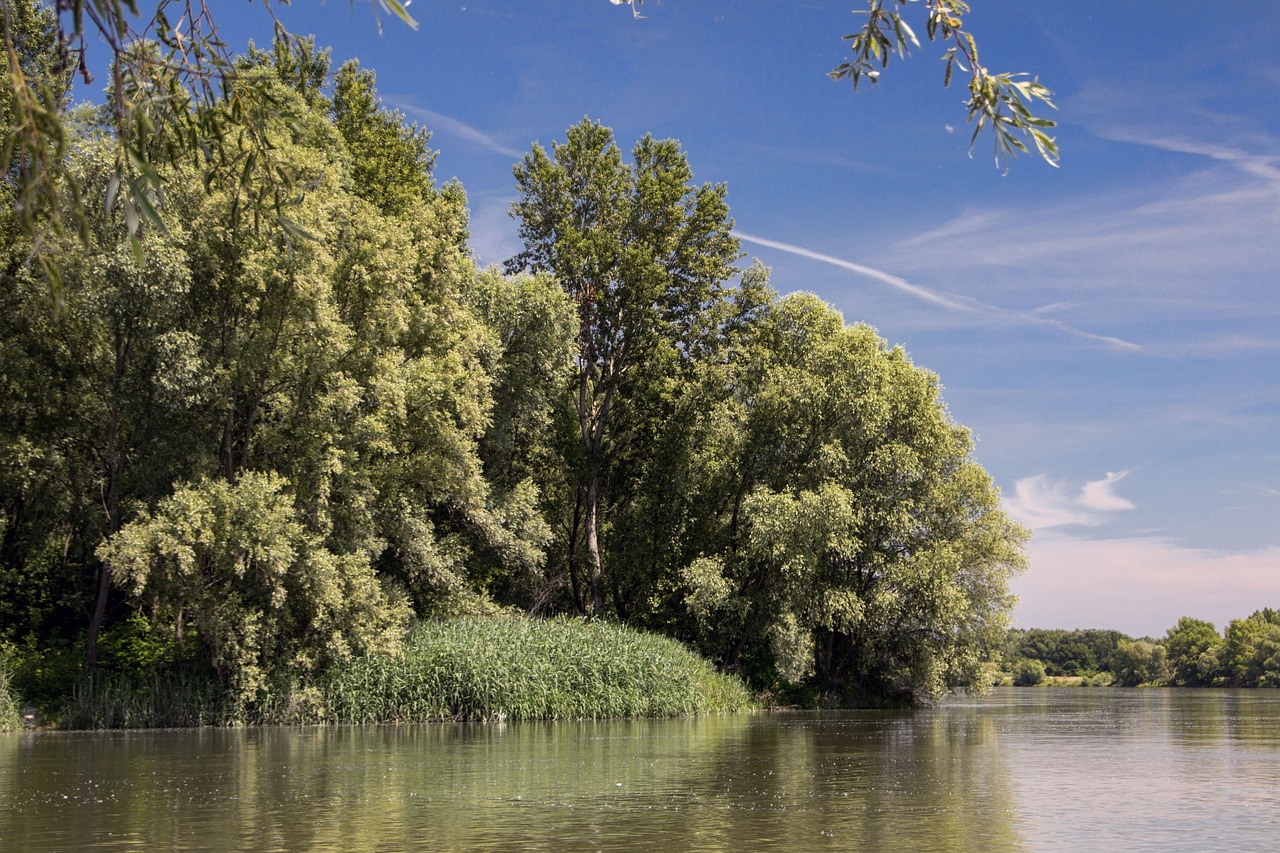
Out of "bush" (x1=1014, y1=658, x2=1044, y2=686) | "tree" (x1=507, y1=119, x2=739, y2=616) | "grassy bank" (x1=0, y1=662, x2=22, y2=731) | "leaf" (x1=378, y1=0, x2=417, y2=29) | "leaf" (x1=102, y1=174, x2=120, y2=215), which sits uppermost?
"tree" (x1=507, y1=119, x2=739, y2=616)

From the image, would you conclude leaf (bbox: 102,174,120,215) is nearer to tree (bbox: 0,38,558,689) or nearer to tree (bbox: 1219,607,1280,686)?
tree (bbox: 0,38,558,689)

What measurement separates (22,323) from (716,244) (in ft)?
107

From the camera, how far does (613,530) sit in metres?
58.2

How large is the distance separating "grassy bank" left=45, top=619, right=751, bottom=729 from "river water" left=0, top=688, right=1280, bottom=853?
314cm

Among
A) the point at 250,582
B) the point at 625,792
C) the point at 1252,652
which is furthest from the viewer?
the point at 1252,652

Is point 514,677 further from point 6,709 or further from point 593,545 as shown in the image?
point 593,545

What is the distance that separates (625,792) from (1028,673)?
17047 cm

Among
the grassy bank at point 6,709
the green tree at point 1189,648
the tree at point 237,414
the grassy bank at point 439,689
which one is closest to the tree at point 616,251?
the tree at point 237,414

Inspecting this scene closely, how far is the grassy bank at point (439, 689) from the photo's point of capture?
3353 centimetres

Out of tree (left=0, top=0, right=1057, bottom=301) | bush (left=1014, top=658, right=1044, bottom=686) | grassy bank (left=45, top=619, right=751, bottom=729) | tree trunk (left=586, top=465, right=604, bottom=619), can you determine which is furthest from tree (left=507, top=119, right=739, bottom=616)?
bush (left=1014, top=658, right=1044, bottom=686)

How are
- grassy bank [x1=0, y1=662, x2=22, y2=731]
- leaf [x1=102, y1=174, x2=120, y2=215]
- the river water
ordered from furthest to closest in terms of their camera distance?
grassy bank [x1=0, y1=662, x2=22, y2=731], the river water, leaf [x1=102, y1=174, x2=120, y2=215]

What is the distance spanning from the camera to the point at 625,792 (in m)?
16.7

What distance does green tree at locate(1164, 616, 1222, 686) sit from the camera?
140125 millimetres

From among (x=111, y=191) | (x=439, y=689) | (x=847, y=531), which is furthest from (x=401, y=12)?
(x=847, y=531)
